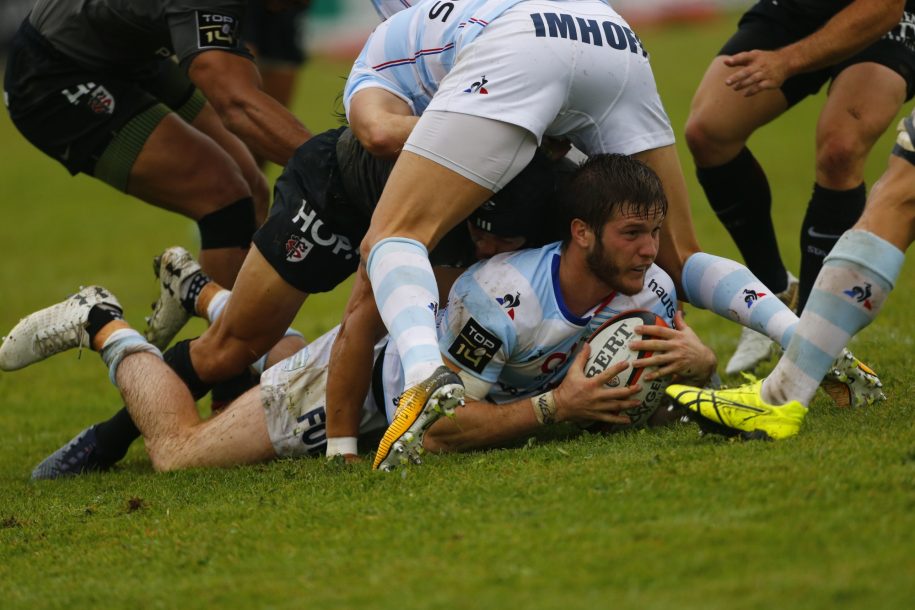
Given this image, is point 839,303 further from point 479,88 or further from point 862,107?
point 862,107

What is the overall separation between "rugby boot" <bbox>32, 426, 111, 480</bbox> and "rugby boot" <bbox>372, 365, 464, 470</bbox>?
1.84 meters

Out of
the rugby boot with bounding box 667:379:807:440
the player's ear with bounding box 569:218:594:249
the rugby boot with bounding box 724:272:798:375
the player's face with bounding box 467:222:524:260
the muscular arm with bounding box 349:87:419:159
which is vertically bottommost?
the rugby boot with bounding box 724:272:798:375

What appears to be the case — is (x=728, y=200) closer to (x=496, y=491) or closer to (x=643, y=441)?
(x=643, y=441)

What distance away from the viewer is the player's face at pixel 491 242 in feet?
14.4

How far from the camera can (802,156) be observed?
14.5 metres

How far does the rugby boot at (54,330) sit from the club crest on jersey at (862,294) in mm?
3153

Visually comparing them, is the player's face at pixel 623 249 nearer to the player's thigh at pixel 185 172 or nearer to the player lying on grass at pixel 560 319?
the player lying on grass at pixel 560 319

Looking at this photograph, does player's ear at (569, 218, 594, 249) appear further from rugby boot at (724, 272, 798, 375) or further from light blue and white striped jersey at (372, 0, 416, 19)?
light blue and white striped jersey at (372, 0, 416, 19)

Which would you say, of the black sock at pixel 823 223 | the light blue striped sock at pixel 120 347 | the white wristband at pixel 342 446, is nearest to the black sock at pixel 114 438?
the light blue striped sock at pixel 120 347

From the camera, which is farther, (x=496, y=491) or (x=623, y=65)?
(x=623, y=65)

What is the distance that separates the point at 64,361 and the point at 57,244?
4848mm

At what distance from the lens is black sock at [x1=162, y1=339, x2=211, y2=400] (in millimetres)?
5246

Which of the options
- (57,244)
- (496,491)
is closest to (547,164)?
(496,491)

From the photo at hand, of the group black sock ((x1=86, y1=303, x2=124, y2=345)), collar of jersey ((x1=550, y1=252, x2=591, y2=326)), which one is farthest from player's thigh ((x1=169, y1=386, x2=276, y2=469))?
collar of jersey ((x1=550, y1=252, x2=591, y2=326))
